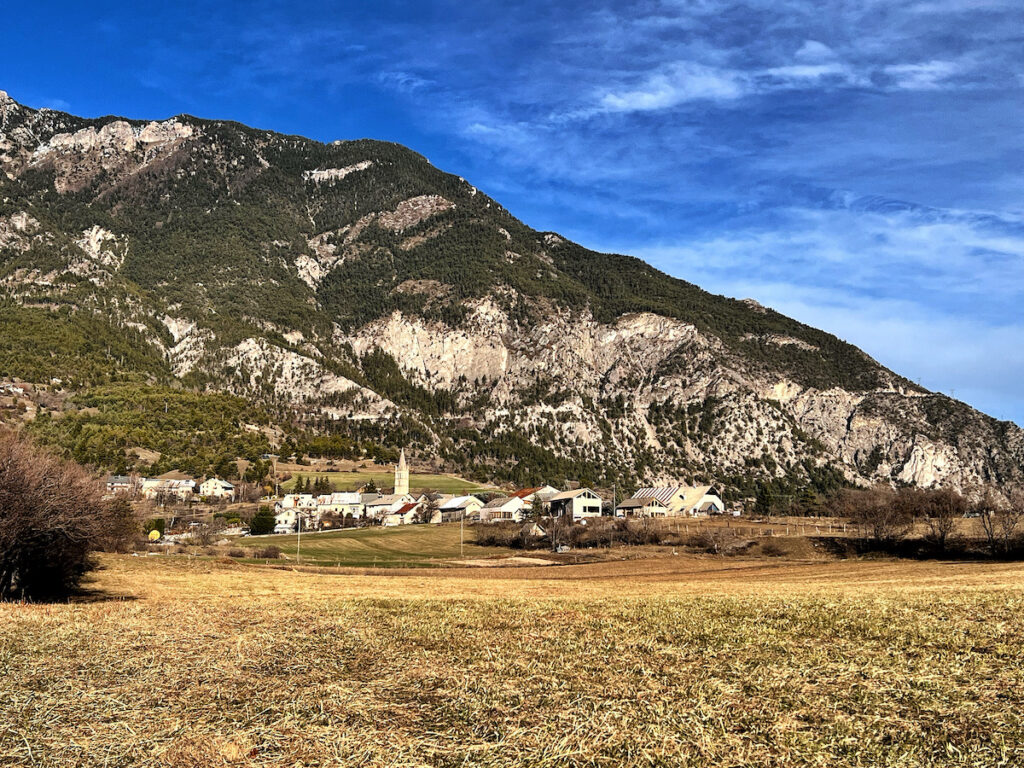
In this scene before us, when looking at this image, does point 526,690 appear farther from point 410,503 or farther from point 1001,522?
point 410,503

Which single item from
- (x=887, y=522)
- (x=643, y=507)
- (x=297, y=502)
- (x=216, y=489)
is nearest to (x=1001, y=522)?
(x=887, y=522)

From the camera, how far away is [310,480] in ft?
635

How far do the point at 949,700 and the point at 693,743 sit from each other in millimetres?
3964

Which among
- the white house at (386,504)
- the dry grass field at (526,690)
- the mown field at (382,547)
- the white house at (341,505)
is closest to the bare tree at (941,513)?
the mown field at (382,547)

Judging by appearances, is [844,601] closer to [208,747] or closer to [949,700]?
[949,700]

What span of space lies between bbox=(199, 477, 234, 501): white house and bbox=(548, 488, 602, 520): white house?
77.5m

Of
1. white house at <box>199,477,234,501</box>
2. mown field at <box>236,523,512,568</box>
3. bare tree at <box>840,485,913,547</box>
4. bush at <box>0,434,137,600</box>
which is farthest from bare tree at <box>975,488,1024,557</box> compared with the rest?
white house at <box>199,477,234,501</box>

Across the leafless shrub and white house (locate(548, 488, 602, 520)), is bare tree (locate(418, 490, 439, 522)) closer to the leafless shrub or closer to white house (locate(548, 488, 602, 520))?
white house (locate(548, 488, 602, 520))

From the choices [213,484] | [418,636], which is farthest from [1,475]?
[213,484]

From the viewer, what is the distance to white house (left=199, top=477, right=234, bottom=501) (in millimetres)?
171500

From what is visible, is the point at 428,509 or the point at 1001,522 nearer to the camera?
the point at 1001,522

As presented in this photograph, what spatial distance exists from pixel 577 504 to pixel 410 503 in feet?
148

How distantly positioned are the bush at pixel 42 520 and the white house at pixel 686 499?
492ft

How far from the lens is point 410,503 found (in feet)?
589
